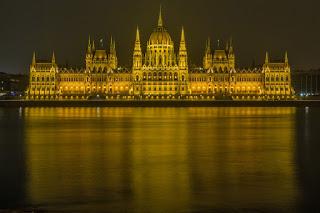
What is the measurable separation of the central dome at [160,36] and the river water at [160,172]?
10259 centimetres

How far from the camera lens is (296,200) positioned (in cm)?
1820

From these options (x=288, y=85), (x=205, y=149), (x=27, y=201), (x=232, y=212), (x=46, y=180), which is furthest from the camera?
(x=288, y=85)

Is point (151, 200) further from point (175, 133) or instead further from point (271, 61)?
point (271, 61)

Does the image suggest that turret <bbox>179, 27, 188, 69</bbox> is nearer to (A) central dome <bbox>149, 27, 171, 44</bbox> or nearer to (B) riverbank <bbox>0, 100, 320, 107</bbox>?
(A) central dome <bbox>149, 27, 171, 44</bbox>

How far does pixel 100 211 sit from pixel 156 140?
1969cm

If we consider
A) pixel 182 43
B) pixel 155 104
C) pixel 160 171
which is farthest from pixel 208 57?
pixel 160 171

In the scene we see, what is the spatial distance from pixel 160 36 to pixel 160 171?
120492 mm

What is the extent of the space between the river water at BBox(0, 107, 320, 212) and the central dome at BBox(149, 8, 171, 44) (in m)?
103

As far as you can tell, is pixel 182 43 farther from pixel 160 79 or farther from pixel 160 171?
pixel 160 171

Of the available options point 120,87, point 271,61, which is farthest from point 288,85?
point 120,87

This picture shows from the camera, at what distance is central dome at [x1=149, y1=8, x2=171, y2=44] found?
465ft

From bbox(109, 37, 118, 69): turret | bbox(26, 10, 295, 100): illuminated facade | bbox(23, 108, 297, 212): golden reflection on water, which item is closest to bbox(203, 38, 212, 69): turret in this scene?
bbox(26, 10, 295, 100): illuminated facade

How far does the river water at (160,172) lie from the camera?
18.0 m

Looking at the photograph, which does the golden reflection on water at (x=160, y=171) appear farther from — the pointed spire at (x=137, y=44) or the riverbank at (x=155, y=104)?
the pointed spire at (x=137, y=44)
